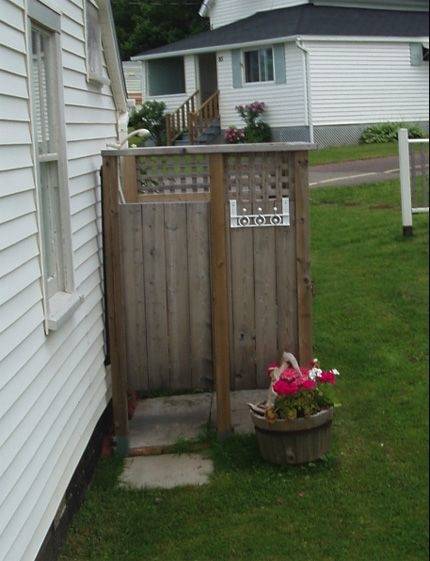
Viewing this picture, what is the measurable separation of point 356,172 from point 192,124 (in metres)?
2.69

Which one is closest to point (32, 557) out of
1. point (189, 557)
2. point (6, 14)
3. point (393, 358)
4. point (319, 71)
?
point (189, 557)

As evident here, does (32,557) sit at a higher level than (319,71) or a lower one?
lower

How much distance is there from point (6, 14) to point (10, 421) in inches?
58.4

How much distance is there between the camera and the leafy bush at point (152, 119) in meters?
13.8

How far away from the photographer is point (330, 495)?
490cm

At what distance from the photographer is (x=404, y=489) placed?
190 inches

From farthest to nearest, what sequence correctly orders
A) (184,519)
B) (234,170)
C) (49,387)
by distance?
(234,170)
(184,519)
(49,387)

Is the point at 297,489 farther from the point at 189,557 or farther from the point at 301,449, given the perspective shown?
the point at 189,557

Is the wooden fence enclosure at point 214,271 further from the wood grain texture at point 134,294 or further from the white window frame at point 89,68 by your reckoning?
the white window frame at point 89,68

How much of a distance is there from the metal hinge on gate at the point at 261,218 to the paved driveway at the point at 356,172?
6848 millimetres

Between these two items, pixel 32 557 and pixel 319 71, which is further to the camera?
pixel 319 71

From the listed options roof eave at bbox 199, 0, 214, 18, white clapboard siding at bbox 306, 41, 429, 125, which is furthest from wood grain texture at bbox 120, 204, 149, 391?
white clapboard siding at bbox 306, 41, 429, 125

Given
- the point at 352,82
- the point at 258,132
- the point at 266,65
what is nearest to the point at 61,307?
the point at 352,82

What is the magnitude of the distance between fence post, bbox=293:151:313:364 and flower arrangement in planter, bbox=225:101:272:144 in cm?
1018
